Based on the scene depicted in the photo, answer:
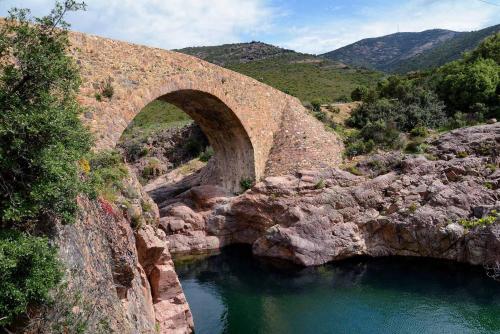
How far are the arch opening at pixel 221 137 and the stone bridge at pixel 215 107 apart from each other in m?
0.05

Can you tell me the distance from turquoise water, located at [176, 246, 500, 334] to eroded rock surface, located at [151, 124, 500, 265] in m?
0.79

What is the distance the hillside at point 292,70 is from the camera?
4853 cm

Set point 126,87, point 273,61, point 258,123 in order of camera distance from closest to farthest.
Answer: point 126,87 < point 258,123 < point 273,61

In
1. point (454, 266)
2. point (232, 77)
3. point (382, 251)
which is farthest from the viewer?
point (232, 77)

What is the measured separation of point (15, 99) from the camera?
7578 millimetres

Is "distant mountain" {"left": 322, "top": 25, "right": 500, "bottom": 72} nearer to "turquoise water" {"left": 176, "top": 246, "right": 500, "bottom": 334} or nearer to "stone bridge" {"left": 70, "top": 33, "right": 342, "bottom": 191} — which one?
"stone bridge" {"left": 70, "top": 33, "right": 342, "bottom": 191}

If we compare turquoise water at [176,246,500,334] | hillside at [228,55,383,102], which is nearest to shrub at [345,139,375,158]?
turquoise water at [176,246,500,334]

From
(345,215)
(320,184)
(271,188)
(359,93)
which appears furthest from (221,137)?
(359,93)

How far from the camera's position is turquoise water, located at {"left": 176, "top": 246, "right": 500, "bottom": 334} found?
14.2m

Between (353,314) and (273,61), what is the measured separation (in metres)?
52.9

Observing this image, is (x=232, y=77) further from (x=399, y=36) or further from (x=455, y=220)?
(x=399, y=36)

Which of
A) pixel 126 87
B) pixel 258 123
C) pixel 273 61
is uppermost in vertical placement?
pixel 273 61

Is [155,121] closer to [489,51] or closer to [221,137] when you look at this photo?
[221,137]

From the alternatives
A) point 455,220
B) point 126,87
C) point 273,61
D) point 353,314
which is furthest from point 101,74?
point 273,61
